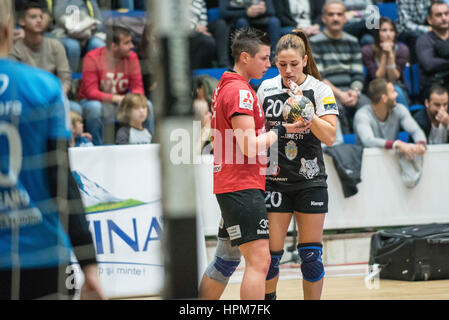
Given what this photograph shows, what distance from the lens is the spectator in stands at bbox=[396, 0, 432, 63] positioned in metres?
9.01

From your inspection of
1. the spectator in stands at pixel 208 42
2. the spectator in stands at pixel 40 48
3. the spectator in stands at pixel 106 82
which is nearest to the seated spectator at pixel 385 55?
the spectator in stands at pixel 208 42

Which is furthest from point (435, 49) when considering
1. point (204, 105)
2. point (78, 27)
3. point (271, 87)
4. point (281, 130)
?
point (281, 130)

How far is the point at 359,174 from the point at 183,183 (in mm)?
5239

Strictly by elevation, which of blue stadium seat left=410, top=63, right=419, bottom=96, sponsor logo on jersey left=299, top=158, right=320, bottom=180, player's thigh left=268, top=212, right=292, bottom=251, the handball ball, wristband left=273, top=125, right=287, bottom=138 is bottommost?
player's thigh left=268, top=212, right=292, bottom=251

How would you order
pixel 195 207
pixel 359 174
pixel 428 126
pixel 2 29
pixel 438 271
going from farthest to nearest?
1. pixel 428 126
2. pixel 359 174
3. pixel 438 271
4. pixel 2 29
5. pixel 195 207

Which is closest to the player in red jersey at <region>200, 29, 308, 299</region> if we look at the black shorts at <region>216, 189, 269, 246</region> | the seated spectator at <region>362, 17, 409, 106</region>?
the black shorts at <region>216, 189, 269, 246</region>

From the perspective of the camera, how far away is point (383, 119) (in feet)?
25.0

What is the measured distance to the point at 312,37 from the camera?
817 cm

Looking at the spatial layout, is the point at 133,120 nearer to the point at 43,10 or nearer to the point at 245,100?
the point at 43,10

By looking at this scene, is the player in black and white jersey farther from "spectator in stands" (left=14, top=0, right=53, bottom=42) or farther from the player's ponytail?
"spectator in stands" (left=14, top=0, right=53, bottom=42)

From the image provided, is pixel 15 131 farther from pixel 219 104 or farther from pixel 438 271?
pixel 438 271

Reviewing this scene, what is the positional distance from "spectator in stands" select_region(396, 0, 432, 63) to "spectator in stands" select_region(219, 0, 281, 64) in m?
1.76
